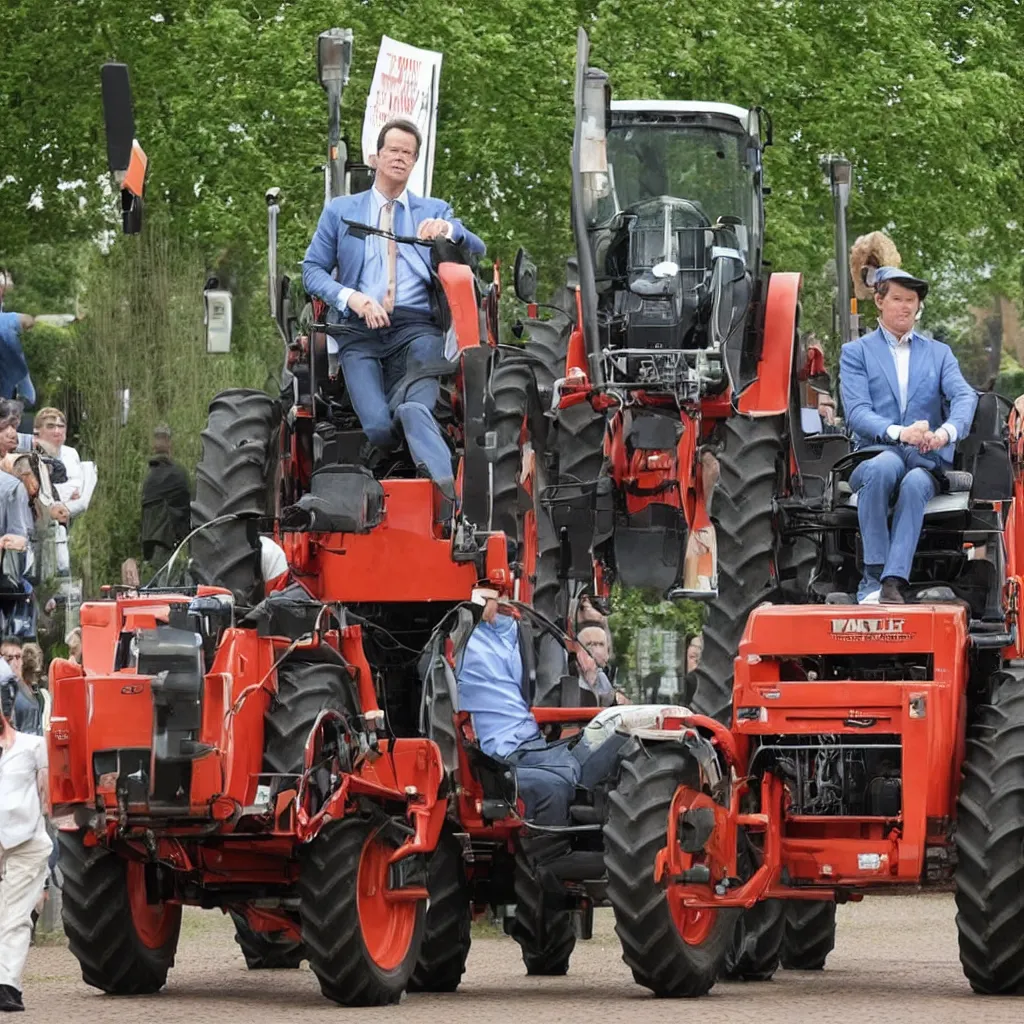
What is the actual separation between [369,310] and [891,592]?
3.10 meters

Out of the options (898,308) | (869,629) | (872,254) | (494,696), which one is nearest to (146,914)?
(494,696)

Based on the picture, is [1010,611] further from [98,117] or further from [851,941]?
[98,117]

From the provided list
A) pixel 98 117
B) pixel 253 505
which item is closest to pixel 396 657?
pixel 253 505

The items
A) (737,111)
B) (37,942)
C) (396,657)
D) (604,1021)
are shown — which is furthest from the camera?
(737,111)

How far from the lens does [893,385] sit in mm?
15117

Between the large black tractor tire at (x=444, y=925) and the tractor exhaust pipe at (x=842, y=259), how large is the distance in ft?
22.3

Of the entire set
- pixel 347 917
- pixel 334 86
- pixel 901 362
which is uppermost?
pixel 334 86

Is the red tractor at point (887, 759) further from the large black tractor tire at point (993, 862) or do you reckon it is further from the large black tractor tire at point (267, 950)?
the large black tractor tire at point (267, 950)

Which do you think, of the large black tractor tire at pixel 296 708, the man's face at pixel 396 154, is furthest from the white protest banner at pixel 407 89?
the large black tractor tire at pixel 296 708

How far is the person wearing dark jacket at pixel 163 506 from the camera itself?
76.0ft

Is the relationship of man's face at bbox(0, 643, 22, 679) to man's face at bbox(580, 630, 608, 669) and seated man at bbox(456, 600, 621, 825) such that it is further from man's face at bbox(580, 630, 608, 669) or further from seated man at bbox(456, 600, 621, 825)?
seated man at bbox(456, 600, 621, 825)

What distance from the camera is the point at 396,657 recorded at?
52.2 feet

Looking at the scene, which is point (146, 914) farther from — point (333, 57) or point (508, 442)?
point (333, 57)

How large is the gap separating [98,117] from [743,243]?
18883mm
